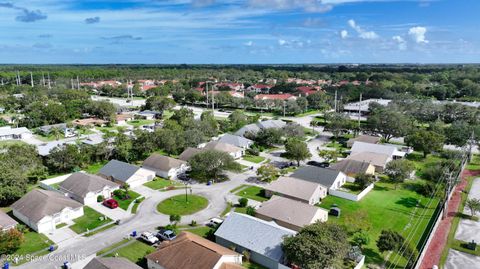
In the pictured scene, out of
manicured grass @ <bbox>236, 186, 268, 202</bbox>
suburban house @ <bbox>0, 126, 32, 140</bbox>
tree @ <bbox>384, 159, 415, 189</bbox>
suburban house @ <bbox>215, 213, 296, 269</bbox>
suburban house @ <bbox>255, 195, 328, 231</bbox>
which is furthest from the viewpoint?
suburban house @ <bbox>0, 126, 32, 140</bbox>

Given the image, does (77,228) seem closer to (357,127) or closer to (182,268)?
(182,268)

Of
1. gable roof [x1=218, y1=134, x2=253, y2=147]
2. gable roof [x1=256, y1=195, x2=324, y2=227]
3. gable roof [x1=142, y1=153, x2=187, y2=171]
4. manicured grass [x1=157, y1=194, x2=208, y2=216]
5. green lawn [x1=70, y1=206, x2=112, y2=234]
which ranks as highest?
gable roof [x1=218, y1=134, x2=253, y2=147]

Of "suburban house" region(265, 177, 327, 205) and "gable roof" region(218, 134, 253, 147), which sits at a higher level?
"gable roof" region(218, 134, 253, 147)

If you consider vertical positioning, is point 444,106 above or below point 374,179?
above

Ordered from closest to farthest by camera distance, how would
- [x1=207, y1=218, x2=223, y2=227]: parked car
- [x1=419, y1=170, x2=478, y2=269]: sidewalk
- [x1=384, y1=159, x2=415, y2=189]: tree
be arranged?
[x1=419, y1=170, x2=478, y2=269]: sidewalk → [x1=207, y1=218, x2=223, y2=227]: parked car → [x1=384, y1=159, x2=415, y2=189]: tree

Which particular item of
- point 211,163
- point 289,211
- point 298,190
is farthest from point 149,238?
point 298,190

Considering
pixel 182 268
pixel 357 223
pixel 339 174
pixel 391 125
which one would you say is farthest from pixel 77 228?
pixel 391 125

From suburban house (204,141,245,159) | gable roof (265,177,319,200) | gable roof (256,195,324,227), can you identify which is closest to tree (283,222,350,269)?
gable roof (256,195,324,227)

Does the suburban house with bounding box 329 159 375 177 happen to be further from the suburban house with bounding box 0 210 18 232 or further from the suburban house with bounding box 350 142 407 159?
the suburban house with bounding box 0 210 18 232

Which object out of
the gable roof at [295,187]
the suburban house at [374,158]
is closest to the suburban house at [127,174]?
the gable roof at [295,187]
